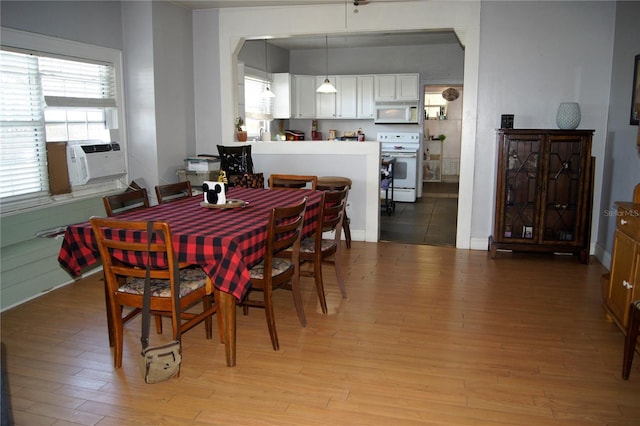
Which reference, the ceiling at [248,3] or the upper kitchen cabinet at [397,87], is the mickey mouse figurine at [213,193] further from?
the upper kitchen cabinet at [397,87]

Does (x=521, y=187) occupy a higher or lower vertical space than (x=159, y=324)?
higher

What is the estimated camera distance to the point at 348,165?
5.89 metres

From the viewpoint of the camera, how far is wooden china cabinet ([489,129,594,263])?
491 cm

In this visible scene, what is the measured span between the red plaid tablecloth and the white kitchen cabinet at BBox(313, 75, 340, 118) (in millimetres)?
5758

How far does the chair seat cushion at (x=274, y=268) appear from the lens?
3.05 metres

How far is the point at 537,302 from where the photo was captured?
3939 mm

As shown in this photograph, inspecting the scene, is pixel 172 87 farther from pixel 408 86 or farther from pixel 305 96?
pixel 408 86

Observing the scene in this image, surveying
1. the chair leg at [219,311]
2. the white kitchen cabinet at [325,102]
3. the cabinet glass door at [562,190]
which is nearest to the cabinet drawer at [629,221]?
the cabinet glass door at [562,190]

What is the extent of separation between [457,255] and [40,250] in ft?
12.5

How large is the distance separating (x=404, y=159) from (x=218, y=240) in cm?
658

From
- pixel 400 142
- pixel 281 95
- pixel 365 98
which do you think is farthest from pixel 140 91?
pixel 400 142

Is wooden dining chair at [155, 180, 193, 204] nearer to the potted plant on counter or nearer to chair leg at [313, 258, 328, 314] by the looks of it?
chair leg at [313, 258, 328, 314]

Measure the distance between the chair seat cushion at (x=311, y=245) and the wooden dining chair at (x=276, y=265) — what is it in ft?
1.14

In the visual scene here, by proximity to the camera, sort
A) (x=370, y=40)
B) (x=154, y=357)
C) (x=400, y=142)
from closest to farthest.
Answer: (x=154, y=357), (x=370, y=40), (x=400, y=142)
